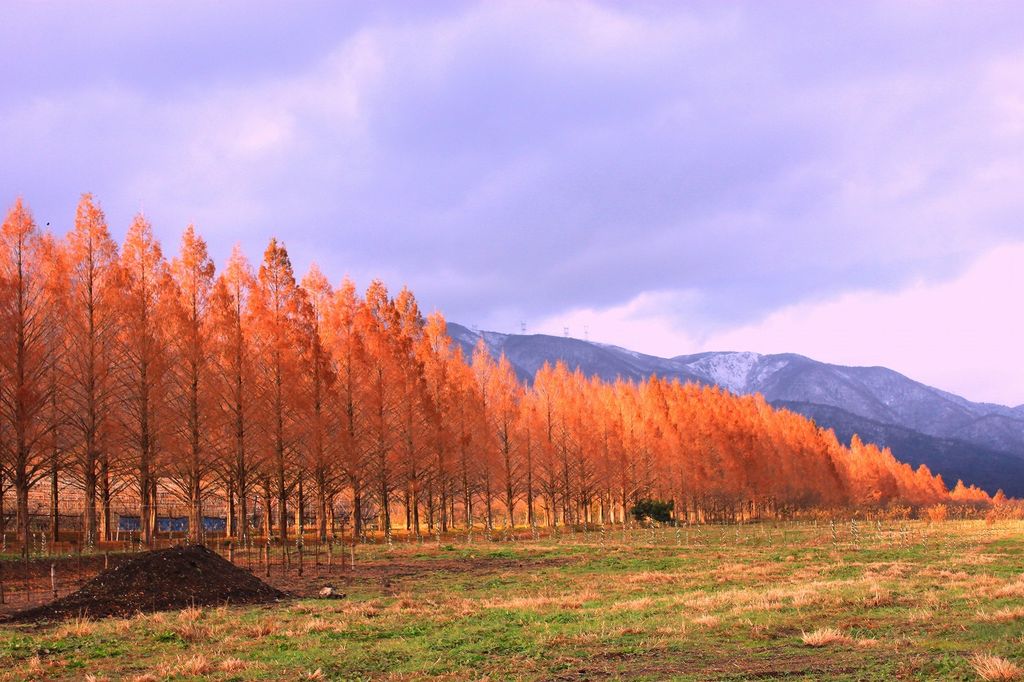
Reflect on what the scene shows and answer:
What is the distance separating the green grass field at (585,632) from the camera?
10422 mm

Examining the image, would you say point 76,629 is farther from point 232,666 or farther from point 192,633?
point 232,666

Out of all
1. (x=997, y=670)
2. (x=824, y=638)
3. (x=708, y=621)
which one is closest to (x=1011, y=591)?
(x=824, y=638)

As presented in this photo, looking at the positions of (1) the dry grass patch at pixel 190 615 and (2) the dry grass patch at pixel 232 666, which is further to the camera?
(1) the dry grass patch at pixel 190 615

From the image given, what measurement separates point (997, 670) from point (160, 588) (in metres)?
18.1

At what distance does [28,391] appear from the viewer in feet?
91.6

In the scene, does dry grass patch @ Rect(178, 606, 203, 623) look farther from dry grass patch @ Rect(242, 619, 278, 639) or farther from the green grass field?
dry grass patch @ Rect(242, 619, 278, 639)

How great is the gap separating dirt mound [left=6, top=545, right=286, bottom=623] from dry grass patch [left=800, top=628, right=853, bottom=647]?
1378 cm

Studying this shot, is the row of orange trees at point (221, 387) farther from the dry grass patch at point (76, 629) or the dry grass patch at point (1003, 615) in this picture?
the dry grass patch at point (1003, 615)

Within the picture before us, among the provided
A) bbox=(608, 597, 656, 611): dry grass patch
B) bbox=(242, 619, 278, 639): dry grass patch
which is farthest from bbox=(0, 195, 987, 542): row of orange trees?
bbox=(608, 597, 656, 611): dry grass patch

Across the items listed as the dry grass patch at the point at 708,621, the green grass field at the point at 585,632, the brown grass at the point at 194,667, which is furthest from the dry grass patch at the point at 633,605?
the brown grass at the point at 194,667

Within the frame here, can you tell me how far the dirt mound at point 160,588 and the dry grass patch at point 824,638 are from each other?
13.8 m

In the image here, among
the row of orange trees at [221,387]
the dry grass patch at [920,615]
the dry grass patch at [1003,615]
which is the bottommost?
the dry grass patch at [920,615]

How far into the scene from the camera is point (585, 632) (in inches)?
522

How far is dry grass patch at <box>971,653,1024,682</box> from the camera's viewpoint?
27.4 feet
